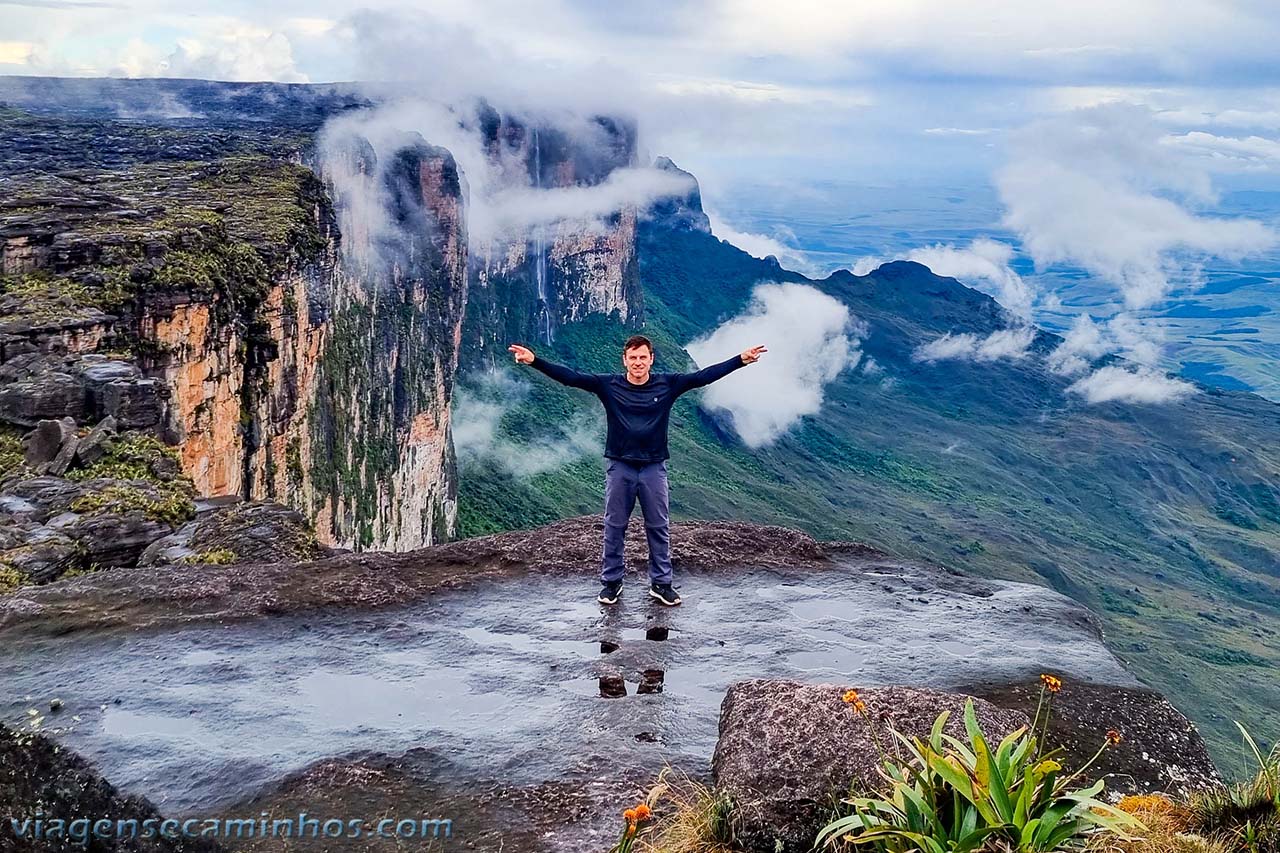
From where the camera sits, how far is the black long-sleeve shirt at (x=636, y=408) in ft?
31.3

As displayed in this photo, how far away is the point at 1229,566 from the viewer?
124m

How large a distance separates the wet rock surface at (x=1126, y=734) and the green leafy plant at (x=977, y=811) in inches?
74.3

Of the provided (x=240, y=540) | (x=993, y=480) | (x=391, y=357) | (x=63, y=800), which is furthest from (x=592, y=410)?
(x=63, y=800)

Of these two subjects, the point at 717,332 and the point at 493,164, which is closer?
the point at 493,164

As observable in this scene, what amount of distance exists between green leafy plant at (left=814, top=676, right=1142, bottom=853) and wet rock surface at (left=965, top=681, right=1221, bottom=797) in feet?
6.19

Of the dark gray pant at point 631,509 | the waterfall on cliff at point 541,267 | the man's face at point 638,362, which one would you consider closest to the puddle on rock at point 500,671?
the dark gray pant at point 631,509

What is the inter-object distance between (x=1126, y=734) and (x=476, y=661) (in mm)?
4836

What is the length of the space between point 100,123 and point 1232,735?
8083 cm

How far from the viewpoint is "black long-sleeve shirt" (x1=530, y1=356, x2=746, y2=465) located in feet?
31.3

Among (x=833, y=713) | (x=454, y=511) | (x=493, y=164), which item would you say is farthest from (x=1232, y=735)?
(x=493, y=164)

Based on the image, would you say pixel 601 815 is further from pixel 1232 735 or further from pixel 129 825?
pixel 1232 735

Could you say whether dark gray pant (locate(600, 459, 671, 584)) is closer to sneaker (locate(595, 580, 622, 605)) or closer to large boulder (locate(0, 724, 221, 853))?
sneaker (locate(595, 580, 622, 605))

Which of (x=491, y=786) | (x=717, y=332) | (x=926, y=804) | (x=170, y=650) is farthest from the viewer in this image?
(x=717, y=332)

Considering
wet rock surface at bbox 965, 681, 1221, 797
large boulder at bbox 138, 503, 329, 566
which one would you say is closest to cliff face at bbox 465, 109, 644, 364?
large boulder at bbox 138, 503, 329, 566
